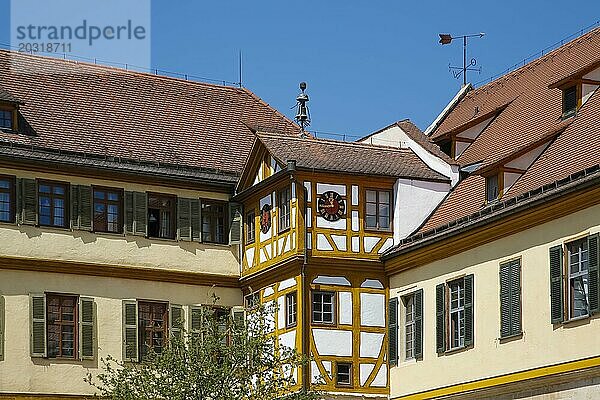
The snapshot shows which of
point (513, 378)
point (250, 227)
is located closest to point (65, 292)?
point (250, 227)

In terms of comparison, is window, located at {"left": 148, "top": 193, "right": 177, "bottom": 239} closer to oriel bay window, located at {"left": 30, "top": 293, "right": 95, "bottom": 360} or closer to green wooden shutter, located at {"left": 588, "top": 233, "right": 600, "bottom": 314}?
oriel bay window, located at {"left": 30, "top": 293, "right": 95, "bottom": 360}

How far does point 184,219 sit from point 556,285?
12317mm

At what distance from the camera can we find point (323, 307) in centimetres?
3216

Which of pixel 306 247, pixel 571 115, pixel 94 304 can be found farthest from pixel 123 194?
pixel 571 115

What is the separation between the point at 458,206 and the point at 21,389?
35.9 feet

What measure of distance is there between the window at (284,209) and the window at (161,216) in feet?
11.2

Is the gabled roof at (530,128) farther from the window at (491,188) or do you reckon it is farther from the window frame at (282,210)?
the window frame at (282,210)

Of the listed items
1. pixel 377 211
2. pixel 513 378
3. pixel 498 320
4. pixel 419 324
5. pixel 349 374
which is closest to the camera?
pixel 513 378

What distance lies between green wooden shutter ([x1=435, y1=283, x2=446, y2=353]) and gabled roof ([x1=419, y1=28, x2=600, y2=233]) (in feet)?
5.38

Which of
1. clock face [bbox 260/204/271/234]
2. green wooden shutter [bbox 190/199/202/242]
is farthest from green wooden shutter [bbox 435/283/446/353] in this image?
green wooden shutter [bbox 190/199/202/242]

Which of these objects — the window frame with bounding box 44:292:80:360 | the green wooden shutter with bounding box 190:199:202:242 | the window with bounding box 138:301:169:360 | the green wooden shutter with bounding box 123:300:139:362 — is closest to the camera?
the window frame with bounding box 44:292:80:360

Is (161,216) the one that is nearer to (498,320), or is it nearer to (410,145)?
(410,145)

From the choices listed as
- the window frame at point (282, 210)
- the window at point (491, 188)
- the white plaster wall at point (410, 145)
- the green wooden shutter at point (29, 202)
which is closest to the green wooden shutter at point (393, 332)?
the window frame at point (282, 210)

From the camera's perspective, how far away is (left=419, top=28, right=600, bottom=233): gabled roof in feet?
90.8
